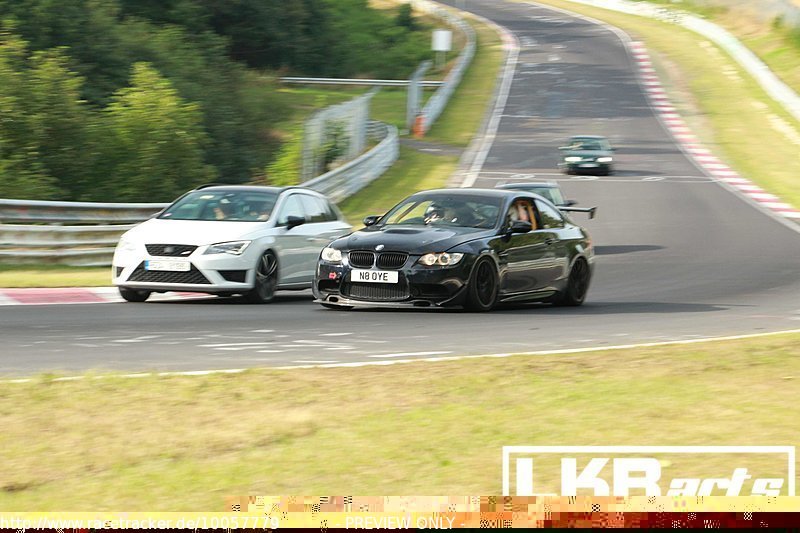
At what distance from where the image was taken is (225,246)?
1502 centimetres

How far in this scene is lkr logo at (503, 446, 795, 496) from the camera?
448 centimetres

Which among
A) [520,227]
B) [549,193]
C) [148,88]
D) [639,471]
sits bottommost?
[148,88]

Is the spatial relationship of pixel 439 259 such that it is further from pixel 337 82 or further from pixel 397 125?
pixel 337 82

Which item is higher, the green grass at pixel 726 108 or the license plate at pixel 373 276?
the license plate at pixel 373 276

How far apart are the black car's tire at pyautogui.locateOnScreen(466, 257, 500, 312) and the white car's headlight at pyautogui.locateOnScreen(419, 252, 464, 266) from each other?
321 mm

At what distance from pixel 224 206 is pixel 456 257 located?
3.86 meters

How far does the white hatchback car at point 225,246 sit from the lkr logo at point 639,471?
917cm

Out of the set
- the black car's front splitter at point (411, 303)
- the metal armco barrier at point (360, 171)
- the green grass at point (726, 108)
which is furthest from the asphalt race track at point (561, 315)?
the green grass at point (726, 108)

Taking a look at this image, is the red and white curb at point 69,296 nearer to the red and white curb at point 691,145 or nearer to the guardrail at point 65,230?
the guardrail at point 65,230

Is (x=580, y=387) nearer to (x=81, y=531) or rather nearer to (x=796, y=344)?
(x=796, y=344)

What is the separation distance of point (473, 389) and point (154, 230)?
7794mm

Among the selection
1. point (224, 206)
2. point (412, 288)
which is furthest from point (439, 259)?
point (224, 206)

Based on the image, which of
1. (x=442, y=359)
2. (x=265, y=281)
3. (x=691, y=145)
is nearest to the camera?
(x=442, y=359)

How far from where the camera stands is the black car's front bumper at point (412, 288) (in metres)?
13.5
